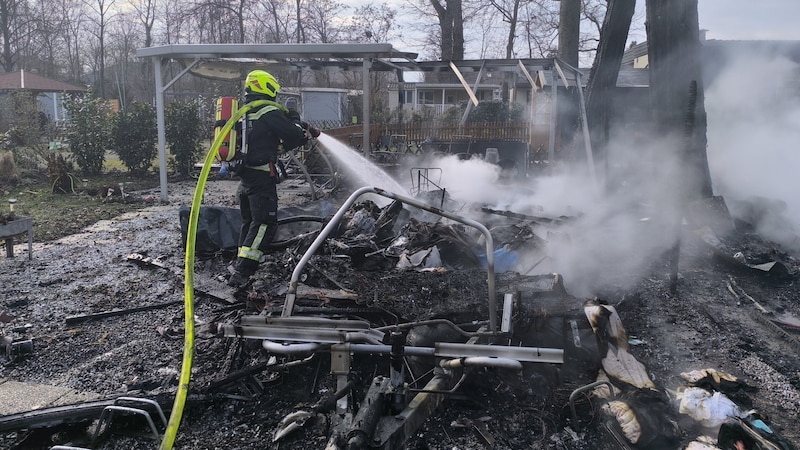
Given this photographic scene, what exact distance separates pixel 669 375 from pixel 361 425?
8.29ft

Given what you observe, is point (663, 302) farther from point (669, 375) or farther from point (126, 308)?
point (126, 308)

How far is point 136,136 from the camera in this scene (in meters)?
14.2

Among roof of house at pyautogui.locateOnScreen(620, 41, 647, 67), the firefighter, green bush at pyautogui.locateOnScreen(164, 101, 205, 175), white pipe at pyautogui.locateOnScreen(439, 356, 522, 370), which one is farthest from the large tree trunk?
roof of house at pyautogui.locateOnScreen(620, 41, 647, 67)

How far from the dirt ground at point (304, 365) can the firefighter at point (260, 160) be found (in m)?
0.27

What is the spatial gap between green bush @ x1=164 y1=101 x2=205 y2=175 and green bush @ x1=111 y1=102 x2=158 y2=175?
0.42 metres

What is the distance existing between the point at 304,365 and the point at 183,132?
1255 centimetres

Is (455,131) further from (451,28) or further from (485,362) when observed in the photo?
(485,362)

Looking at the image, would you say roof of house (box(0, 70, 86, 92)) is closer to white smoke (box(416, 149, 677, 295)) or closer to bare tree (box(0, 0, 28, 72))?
bare tree (box(0, 0, 28, 72))

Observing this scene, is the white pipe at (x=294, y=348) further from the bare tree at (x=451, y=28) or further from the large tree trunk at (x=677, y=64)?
the bare tree at (x=451, y=28)

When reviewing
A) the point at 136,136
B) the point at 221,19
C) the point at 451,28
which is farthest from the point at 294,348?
the point at 221,19

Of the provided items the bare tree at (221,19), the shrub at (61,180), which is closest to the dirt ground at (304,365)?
the shrub at (61,180)

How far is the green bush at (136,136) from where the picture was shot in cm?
1409

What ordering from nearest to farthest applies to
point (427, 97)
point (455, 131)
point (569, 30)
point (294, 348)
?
point (294, 348), point (569, 30), point (455, 131), point (427, 97)

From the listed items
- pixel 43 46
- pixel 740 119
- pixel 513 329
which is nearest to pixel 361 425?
pixel 513 329
